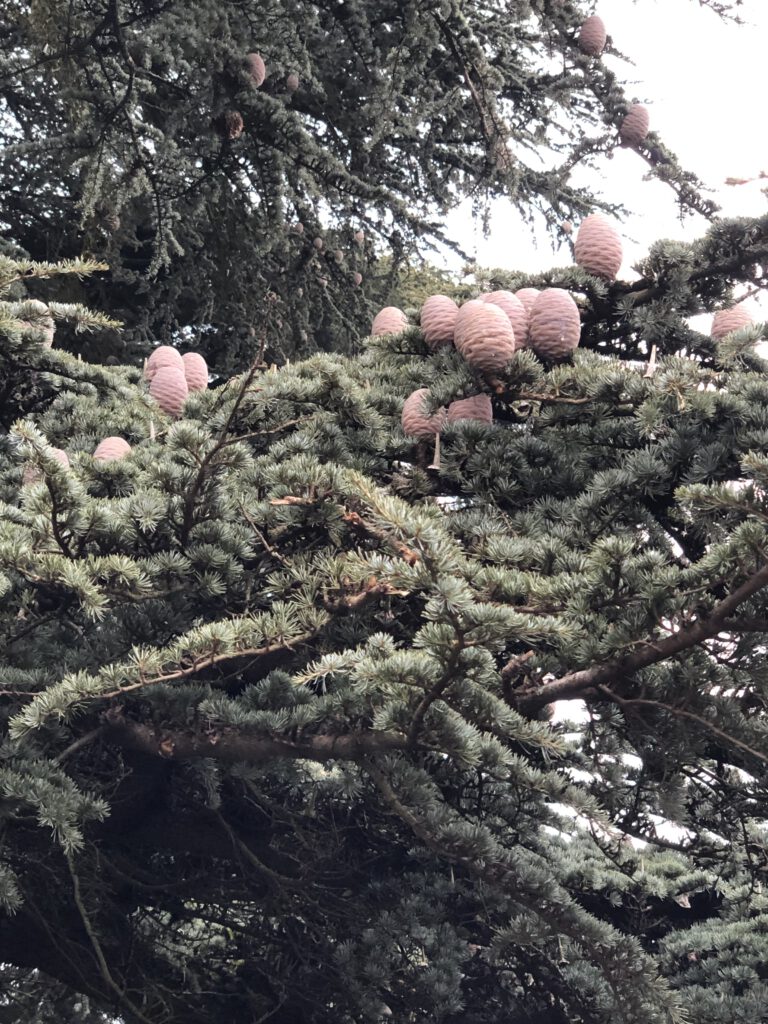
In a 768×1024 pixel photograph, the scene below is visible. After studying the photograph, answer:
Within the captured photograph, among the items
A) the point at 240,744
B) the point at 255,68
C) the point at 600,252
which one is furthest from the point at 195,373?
the point at 255,68

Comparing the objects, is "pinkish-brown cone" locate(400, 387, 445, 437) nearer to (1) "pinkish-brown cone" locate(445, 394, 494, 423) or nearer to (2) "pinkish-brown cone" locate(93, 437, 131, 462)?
(1) "pinkish-brown cone" locate(445, 394, 494, 423)

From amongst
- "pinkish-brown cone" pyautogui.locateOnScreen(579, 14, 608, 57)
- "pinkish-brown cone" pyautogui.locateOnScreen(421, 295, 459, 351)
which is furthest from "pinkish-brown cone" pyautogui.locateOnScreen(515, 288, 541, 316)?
"pinkish-brown cone" pyautogui.locateOnScreen(579, 14, 608, 57)

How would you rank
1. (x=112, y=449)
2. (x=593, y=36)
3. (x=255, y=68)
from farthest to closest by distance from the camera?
(x=255, y=68) → (x=593, y=36) → (x=112, y=449)

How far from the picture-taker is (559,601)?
1.77m

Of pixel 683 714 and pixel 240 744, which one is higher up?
pixel 683 714

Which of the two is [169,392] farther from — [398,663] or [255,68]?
[255,68]

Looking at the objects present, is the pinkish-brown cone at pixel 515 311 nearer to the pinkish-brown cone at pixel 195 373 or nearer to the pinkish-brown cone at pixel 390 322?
the pinkish-brown cone at pixel 390 322

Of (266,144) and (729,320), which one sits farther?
(266,144)

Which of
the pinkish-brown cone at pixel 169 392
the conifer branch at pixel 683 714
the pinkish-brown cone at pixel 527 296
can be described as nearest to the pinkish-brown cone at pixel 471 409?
the pinkish-brown cone at pixel 527 296

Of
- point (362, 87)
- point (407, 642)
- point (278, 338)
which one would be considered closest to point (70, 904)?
point (407, 642)

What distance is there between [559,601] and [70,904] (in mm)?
2018

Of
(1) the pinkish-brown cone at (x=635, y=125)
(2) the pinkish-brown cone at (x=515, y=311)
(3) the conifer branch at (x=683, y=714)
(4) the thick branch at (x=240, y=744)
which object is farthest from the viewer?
(1) the pinkish-brown cone at (x=635, y=125)

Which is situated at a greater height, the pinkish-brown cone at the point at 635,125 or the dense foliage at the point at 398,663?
the pinkish-brown cone at the point at 635,125

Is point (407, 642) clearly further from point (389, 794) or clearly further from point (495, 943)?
point (495, 943)
